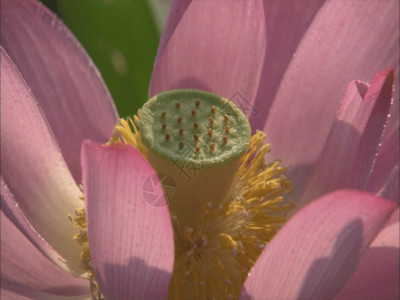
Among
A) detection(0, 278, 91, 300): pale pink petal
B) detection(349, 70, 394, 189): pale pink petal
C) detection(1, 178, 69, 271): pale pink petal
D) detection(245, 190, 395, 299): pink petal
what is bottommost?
detection(0, 278, 91, 300): pale pink petal

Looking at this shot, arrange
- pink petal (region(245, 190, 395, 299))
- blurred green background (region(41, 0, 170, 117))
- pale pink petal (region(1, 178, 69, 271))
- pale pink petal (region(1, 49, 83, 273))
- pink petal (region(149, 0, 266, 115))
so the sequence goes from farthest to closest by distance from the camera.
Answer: blurred green background (region(41, 0, 170, 117)) < pink petal (region(149, 0, 266, 115)) < pale pink petal (region(1, 49, 83, 273)) < pale pink petal (region(1, 178, 69, 271)) < pink petal (region(245, 190, 395, 299))

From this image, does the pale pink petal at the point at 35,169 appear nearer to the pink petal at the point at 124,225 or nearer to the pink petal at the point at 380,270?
the pink petal at the point at 124,225

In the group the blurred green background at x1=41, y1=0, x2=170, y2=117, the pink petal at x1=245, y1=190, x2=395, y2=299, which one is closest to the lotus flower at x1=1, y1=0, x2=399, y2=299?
the pink petal at x1=245, y1=190, x2=395, y2=299

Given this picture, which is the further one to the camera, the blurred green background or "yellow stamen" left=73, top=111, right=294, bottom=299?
the blurred green background

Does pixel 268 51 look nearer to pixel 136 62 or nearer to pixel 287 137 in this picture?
pixel 287 137

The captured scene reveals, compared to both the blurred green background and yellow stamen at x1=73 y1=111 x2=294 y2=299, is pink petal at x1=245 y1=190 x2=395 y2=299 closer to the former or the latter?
yellow stamen at x1=73 y1=111 x2=294 y2=299

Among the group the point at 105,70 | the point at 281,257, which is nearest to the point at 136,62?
the point at 105,70

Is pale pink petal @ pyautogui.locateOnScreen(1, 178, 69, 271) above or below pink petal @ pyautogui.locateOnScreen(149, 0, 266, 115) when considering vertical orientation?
below

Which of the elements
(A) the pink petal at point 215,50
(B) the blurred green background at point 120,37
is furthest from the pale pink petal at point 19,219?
(B) the blurred green background at point 120,37
